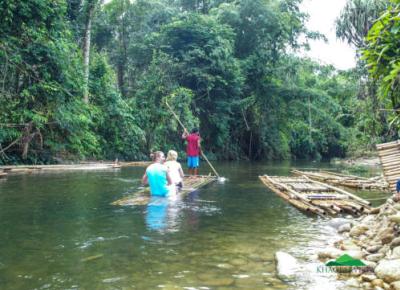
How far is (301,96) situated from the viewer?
28.6 m

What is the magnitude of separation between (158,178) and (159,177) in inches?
1.5

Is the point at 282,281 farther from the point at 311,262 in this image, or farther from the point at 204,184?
the point at 204,184

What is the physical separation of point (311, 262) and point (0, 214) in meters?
4.88

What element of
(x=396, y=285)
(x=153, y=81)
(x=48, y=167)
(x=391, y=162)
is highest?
(x=153, y=81)

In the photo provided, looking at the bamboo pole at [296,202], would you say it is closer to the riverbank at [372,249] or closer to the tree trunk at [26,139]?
the riverbank at [372,249]

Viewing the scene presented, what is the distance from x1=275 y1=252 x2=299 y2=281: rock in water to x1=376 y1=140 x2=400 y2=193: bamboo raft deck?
3842mm

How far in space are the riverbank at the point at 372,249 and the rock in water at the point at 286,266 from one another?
1.33 ft

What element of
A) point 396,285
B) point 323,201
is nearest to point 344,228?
point 323,201

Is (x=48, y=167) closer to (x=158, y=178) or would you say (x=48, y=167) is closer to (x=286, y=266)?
(x=158, y=178)

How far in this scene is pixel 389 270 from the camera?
3.77 m

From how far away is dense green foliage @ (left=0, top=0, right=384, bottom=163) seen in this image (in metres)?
15.1

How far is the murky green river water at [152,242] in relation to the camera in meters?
3.84

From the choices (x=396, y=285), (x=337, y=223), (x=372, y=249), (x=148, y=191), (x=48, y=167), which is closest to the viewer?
(x=396, y=285)

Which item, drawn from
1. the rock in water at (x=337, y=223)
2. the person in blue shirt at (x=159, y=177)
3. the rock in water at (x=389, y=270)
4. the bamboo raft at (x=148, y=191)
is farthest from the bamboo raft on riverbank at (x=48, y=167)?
the rock in water at (x=389, y=270)
